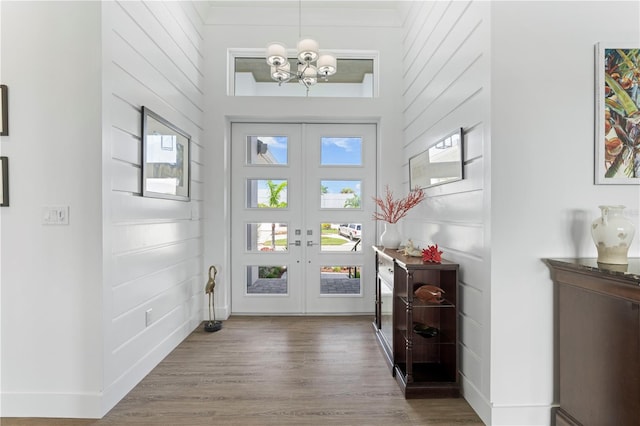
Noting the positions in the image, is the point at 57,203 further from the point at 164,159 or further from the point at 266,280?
the point at 266,280

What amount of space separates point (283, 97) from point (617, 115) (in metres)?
3.06

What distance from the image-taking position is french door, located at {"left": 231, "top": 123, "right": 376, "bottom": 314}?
4098mm

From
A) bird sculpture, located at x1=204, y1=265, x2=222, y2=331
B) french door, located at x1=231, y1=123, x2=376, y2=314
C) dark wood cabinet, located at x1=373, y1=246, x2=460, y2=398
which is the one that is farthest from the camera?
french door, located at x1=231, y1=123, x2=376, y2=314

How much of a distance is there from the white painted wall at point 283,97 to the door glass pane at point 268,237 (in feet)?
1.17

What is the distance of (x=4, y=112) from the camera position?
2031 millimetres

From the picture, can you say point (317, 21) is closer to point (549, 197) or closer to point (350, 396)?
point (549, 197)

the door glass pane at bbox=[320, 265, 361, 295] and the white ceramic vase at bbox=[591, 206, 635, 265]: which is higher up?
the white ceramic vase at bbox=[591, 206, 635, 265]

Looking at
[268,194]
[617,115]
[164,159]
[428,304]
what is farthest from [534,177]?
[268,194]

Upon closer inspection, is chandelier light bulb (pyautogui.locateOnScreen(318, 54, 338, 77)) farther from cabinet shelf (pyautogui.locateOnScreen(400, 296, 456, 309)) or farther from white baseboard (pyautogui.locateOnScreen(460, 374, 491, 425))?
white baseboard (pyautogui.locateOnScreen(460, 374, 491, 425))

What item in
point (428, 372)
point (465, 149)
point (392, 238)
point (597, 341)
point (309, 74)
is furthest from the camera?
point (392, 238)

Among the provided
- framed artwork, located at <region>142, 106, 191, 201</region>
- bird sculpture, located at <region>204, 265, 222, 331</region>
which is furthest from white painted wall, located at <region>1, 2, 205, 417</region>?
bird sculpture, located at <region>204, 265, 222, 331</region>

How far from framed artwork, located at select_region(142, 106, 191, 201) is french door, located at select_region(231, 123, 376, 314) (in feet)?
2.85

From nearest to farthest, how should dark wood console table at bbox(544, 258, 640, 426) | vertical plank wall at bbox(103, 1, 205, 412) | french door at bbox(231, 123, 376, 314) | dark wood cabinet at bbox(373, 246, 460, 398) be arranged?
dark wood console table at bbox(544, 258, 640, 426), vertical plank wall at bbox(103, 1, 205, 412), dark wood cabinet at bbox(373, 246, 460, 398), french door at bbox(231, 123, 376, 314)

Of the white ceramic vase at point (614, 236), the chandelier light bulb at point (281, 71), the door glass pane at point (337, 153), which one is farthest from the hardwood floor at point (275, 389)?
the chandelier light bulb at point (281, 71)
